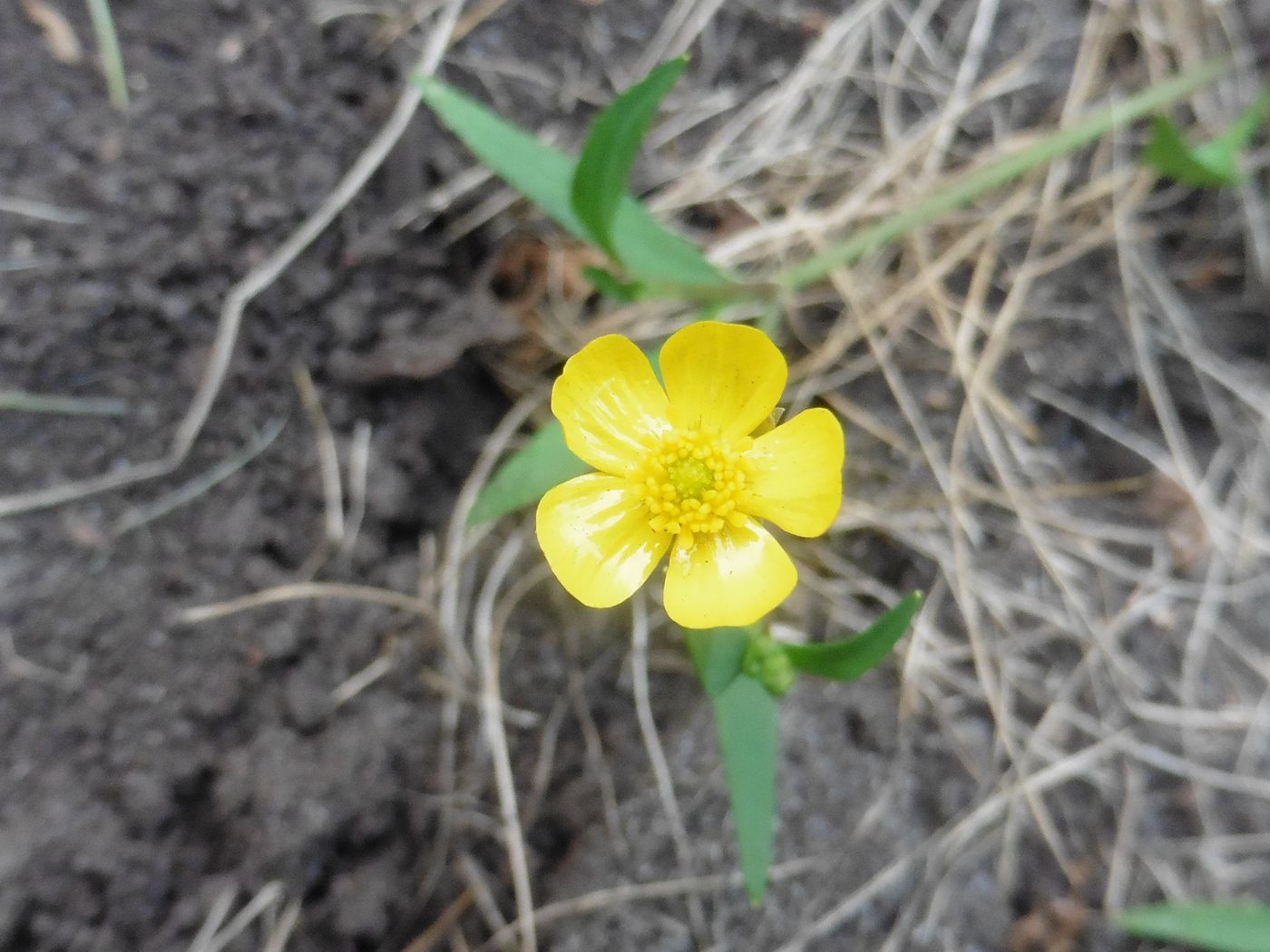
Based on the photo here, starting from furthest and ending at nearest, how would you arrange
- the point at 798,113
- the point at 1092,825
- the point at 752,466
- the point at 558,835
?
the point at 798,113 < the point at 1092,825 < the point at 558,835 < the point at 752,466

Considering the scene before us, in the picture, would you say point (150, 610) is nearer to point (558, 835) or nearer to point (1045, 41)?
point (558, 835)

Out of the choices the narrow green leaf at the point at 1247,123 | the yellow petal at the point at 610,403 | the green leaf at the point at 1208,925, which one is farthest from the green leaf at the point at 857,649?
the narrow green leaf at the point at 1247,123

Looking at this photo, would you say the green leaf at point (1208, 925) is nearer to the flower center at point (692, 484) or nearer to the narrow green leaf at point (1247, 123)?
the flower center at point (692, 484)

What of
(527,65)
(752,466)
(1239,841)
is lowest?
(1239,841)

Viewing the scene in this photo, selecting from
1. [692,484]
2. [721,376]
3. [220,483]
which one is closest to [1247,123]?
[721,376]

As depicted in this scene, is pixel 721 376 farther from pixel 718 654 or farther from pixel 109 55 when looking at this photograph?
pixel 109 55

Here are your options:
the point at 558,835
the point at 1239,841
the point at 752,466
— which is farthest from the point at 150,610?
the point at 1239,841

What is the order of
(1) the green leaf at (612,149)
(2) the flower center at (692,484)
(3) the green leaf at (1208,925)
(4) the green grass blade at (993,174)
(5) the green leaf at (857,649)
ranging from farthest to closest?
(4) the green grass blade at (993,174) < (3) the green leaf at (1208,925) < (2) the flower center at (692,484) < (1) the green leaf at (612,149) < (5) the green leaf at (857,649)

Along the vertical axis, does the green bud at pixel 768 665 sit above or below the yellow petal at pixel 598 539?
below

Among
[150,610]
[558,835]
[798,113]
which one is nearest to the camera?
[150,610]
